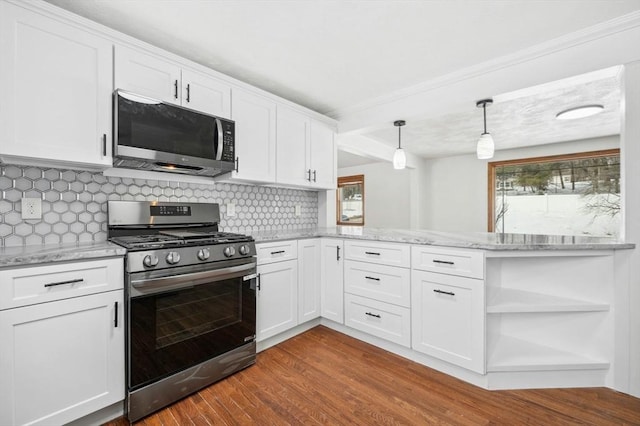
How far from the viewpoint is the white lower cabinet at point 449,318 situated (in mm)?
1942

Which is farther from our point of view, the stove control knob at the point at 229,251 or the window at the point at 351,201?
the window at the point at 351,201

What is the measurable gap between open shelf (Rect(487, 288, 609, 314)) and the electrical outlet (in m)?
2.88

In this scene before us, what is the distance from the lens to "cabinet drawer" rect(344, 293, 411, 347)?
2.32 meters

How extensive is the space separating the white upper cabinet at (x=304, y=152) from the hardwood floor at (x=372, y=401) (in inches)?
65.2

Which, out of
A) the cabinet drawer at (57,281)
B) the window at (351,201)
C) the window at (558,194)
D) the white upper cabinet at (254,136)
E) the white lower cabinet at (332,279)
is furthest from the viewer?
the window at (351,201)

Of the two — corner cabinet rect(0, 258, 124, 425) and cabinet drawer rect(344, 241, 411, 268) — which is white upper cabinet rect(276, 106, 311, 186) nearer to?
cabinet drawer rect(344, 241, 411, 268)

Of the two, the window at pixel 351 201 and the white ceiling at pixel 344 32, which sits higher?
the white ceiling at pixel 344 32

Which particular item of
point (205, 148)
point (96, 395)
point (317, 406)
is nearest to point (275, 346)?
point (317, 406)

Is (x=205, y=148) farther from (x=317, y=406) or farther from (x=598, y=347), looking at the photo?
(x=598, y=347)

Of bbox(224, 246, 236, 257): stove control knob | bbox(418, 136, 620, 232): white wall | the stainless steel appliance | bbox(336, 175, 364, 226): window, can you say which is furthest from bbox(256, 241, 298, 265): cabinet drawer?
bbox(336, 175, 364, 226): window

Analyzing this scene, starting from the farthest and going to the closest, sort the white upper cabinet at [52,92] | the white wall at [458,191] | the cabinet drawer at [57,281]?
the white wall at [458,191], the white upper cabinet at [52,92], the cabinet drawer at [57,281]

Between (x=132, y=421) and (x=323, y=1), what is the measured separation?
2554mm

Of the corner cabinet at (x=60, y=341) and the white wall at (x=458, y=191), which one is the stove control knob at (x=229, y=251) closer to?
the corner cabinet at (x=60, y=341)

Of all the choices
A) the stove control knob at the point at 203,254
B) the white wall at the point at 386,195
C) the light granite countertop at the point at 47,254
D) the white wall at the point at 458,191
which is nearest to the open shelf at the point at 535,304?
the stove control knob at the point at 203,254
